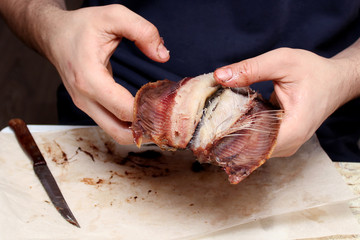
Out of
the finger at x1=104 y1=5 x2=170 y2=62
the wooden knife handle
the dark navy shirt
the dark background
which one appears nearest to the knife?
the wooden knife handle

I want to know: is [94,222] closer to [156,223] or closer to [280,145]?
[156,223]

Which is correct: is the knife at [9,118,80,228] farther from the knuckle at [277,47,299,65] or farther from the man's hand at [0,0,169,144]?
the knuckle at [277,47,299,65]

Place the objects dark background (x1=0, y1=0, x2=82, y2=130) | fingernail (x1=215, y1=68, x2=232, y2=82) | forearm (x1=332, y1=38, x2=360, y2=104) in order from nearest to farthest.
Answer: fingernail (x1=215, y1=68, x2=232, y2=82)
forearm (x1=332, y1=38, x2=360, y2=104)
dark background (x1=0, y1=0, x2=82, y2=130)

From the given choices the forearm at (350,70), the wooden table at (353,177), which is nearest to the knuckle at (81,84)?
the forearm at (350,70)

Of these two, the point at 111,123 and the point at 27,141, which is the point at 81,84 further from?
the point at 27,141

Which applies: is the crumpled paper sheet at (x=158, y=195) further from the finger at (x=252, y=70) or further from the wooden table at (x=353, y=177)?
the finger at (x=252, y=70)

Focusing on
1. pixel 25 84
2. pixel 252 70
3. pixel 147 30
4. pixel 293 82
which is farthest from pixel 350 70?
pixel 25 84
